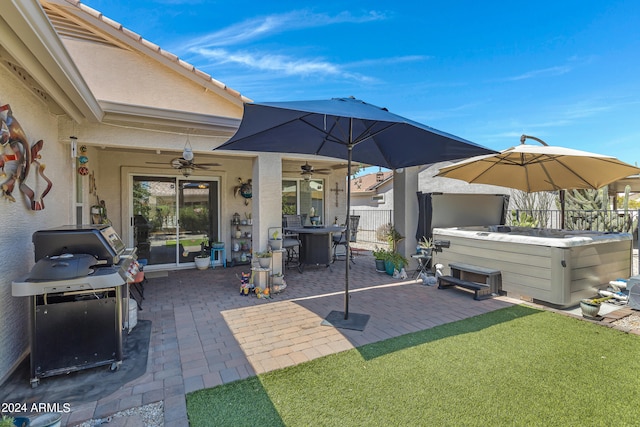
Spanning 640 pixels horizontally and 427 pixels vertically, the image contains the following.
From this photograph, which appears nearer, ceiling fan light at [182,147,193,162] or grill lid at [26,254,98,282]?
grill lid at [26,254,98,282]

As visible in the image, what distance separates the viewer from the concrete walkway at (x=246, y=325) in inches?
96.1

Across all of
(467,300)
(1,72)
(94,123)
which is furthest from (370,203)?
(1,72)

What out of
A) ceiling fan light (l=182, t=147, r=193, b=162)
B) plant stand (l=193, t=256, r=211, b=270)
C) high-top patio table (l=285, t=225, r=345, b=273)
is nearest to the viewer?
ceiling fan light (l=182, t=147, r=193, b=162)

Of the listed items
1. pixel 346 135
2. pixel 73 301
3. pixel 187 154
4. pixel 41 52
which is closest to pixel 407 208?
pixel 346 135

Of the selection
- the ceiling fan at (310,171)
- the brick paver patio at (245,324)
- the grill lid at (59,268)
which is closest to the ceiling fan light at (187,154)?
the brick paver patio at (245,324)

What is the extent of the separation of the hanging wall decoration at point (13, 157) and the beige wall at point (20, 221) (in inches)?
3.3

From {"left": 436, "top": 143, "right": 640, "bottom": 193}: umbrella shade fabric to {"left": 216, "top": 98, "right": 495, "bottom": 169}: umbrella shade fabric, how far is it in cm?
153

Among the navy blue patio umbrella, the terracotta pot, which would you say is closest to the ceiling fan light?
the navy blue patio umbrella

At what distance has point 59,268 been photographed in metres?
2.40

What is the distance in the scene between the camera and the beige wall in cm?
256

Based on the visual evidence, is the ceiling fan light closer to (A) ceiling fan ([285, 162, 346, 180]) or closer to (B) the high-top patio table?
(B) the high-top patio table

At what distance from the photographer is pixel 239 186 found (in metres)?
7.74

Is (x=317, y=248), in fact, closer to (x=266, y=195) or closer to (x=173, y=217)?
(x=266, y=195)

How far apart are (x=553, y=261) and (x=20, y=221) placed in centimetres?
647
